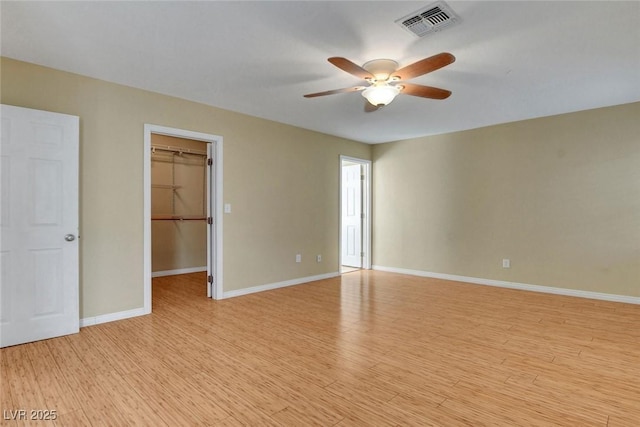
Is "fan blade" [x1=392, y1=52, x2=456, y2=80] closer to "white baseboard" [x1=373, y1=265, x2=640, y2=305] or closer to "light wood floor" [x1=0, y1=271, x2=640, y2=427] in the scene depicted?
"light wood floor" [x1=0, y1=271, x2=640, y2=427]

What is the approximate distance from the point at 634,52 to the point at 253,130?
4098 millimetres

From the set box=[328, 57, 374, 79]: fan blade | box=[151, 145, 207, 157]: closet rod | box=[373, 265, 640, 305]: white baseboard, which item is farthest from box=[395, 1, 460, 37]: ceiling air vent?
box=[151, 145, 207, 157]: closet rod

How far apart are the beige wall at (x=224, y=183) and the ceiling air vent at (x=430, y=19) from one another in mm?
2796

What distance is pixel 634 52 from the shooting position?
109 inches

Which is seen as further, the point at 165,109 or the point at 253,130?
the point at 253,130

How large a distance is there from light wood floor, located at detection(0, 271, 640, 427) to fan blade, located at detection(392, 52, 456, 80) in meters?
2.20

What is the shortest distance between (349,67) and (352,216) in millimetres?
4640

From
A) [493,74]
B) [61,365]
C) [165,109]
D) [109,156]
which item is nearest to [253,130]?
[165,109]

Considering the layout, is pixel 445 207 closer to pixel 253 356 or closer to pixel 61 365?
pixel 253 356

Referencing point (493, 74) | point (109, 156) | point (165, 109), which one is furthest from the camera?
point (165, 109)

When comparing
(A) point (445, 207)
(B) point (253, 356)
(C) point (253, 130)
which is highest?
(C) point (253, 130)

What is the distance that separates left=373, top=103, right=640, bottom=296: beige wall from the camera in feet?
13.7

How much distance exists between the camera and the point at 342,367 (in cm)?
245

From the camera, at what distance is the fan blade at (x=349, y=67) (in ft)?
7.30
